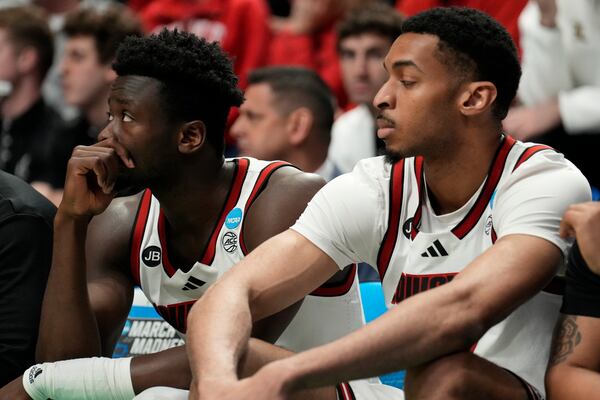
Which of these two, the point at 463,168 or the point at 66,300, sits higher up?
the point at 463,168

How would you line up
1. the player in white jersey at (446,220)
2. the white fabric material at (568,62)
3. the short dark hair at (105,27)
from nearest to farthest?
the player in white jersey at (446,220)
the white fabric material at (568,62)
the short dark hair at (105,27)

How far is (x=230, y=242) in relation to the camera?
3.89 metres

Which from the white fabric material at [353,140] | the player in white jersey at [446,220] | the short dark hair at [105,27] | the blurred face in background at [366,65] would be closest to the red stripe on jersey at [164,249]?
the player in white jersey at [446,220]

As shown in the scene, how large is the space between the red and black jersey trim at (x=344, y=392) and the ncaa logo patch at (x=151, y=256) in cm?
93

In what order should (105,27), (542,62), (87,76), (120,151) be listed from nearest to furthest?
1. (120,151)
2. (542,62)
3. (105,27)
4. (87,76)

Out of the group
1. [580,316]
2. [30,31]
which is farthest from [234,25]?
[580,316]

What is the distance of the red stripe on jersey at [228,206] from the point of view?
3.91 m

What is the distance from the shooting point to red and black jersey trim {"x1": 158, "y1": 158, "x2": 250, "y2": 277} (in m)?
3.91

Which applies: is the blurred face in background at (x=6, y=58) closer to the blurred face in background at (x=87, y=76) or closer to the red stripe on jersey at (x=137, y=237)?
the blurred face in background at (x=87, y=76)

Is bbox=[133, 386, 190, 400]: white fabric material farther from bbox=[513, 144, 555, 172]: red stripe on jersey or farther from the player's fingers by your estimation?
bbox=[513, 144, 555, 172]: red stripe on jersey

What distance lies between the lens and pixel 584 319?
304cm

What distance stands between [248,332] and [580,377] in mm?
959

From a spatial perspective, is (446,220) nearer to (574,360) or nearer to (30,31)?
(574,360)

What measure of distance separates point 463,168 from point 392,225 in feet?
1.00
